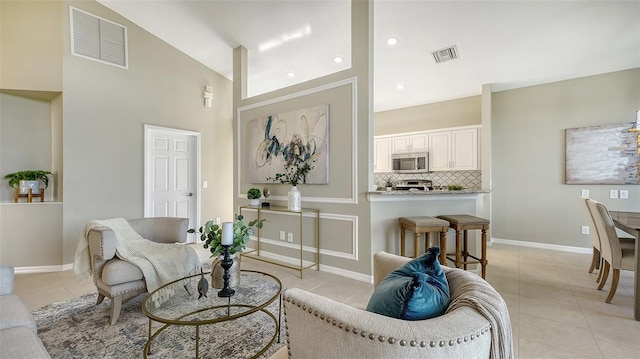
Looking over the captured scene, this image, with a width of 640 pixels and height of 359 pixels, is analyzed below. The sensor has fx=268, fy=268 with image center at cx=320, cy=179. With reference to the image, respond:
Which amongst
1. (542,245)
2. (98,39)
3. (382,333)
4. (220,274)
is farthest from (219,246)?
(542,245)

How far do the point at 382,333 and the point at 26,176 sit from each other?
478 cm

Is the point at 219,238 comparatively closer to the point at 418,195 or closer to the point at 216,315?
the point at 216,315

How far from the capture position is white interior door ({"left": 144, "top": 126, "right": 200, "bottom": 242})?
13.9 ft

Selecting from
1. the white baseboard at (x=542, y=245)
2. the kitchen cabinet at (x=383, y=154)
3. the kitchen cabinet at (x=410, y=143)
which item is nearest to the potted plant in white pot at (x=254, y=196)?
the kitchen cabinet at (x=383, y=154)

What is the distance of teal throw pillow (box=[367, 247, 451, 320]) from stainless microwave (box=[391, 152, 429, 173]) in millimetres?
4627

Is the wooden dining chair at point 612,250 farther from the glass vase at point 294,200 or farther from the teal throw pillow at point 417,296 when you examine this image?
the glass vase at point 294,200

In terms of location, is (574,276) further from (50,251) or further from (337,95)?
(50,251)

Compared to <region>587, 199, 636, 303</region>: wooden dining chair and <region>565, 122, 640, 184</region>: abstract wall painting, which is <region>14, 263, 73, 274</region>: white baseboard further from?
<region>565, 122, 640, 184</region>: abstract wall painting

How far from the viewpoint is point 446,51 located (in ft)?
12.5

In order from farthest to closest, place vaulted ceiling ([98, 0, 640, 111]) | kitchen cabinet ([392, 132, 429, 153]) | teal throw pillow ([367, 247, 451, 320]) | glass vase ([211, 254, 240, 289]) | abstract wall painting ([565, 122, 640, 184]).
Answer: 1. kitchen cabinet ([392, 132, 429, 153])
2. abstract wall painting ([565, 122, 640, 184])
3. vaulted ceiling ([98, 0, 640, 111])
4. glass vase ([211, 254, 240, 289])
5. teal throw pillow ([367, 247, 451, 320])

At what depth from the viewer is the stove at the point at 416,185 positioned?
5.30 metres

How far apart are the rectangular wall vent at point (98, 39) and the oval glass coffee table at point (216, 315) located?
11.9 feet

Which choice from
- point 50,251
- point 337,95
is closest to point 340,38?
point 337,95

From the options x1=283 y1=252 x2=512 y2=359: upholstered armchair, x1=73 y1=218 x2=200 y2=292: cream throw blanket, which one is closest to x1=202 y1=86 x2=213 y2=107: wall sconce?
x1=73 y1=218 x2=200 y2=292: cream throw blanket
